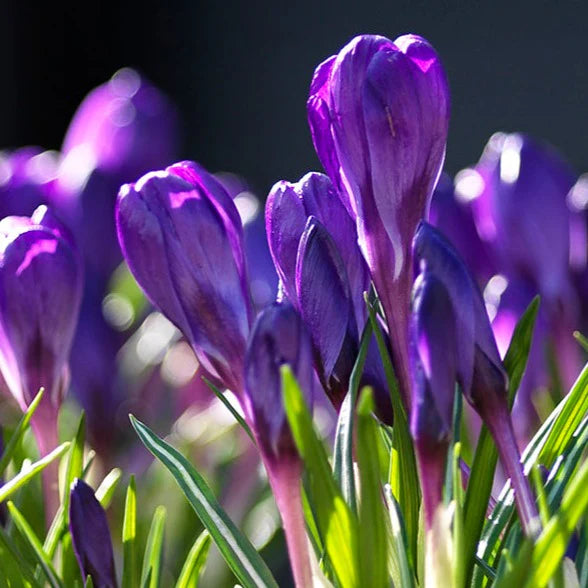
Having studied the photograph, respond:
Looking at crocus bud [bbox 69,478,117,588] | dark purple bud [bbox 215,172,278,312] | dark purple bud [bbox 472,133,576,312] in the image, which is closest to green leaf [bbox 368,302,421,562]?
crocus bud [bbox 69,478,117,588]

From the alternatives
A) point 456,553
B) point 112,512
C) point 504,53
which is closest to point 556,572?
point 456,553

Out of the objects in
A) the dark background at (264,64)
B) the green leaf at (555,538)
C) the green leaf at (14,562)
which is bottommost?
the dark background at (264,64)

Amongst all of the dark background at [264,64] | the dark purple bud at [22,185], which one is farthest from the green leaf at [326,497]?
the dark background at [264,64]

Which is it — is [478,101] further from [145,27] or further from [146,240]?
[146,240]

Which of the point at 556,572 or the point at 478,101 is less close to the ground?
the point at 556,572

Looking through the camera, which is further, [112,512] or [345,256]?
[112,512]

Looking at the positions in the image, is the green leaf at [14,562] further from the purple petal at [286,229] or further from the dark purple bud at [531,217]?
the dark purple bud at [531,217]

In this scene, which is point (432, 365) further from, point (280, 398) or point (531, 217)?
point (531, 217)
